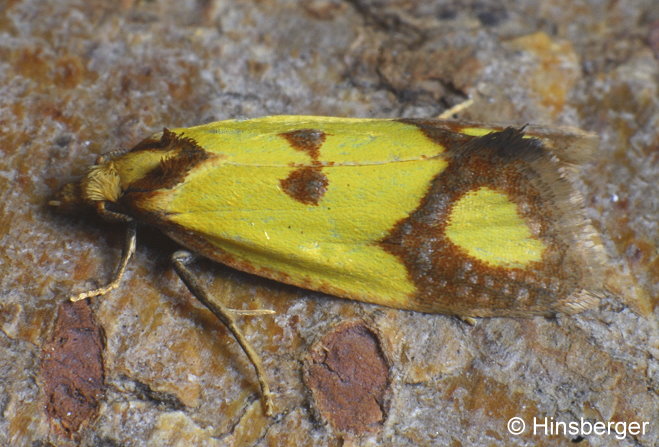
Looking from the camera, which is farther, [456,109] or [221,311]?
[456,109]

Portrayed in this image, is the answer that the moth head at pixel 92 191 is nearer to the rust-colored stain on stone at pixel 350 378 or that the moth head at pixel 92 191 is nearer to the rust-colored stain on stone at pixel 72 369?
the rust-colored stain on stone at pixel 72 369

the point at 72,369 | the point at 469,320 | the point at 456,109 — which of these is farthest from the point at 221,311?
the point at 456,109

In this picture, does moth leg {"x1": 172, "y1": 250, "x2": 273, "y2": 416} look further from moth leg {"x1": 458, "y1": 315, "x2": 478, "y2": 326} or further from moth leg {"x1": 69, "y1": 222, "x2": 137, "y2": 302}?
moth leg {"x1": 458, "y1": 315, "x2": 478, "y2": 326}

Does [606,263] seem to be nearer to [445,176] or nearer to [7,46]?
[445,176]

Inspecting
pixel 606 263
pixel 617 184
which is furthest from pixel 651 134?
pixel 606 263

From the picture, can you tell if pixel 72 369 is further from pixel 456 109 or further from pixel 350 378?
pixel 456 109
